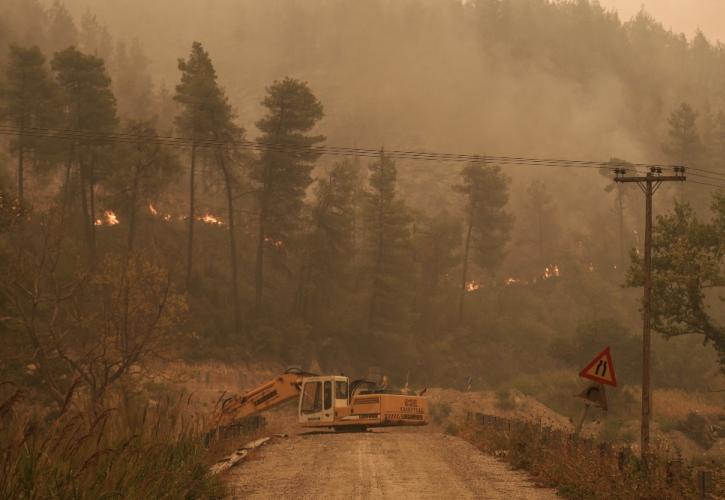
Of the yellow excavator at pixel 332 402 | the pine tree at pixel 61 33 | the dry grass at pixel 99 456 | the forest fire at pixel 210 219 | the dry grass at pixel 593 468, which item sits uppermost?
the pine tree at pixel 61 33

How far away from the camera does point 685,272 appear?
4781cm

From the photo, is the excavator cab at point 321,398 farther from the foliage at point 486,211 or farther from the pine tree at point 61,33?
the pine tree at point 61,33

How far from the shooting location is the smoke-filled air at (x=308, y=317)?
17.6 meters

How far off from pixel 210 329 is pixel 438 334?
2975 centimetres

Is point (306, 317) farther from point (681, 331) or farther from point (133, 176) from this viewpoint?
point (681, 331)

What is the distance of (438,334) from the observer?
292 feet

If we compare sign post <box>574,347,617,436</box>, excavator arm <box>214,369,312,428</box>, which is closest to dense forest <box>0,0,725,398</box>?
excavator arm <box>214,369,312,428</box>

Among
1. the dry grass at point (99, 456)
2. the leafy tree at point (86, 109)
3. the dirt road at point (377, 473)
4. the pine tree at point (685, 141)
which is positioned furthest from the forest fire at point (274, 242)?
the pine tree at point (685, 141)

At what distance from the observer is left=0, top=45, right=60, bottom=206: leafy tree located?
212 feet

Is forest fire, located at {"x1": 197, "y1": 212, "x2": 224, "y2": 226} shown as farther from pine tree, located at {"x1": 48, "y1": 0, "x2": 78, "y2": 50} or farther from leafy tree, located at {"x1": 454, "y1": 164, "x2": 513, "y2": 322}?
pine tree, located at {"x1": 48, "y1": 0, "x2": 78, "y2": 50}

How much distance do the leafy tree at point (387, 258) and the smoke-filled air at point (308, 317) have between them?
24 cm

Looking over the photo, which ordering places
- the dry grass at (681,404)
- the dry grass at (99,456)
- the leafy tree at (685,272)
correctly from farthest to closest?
the dry grass at (681,404) < the leafy tree at (685,272) < the dry grass at (99,456)

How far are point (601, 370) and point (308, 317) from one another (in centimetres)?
5569

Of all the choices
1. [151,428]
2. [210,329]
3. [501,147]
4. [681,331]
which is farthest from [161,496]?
[501,147]
